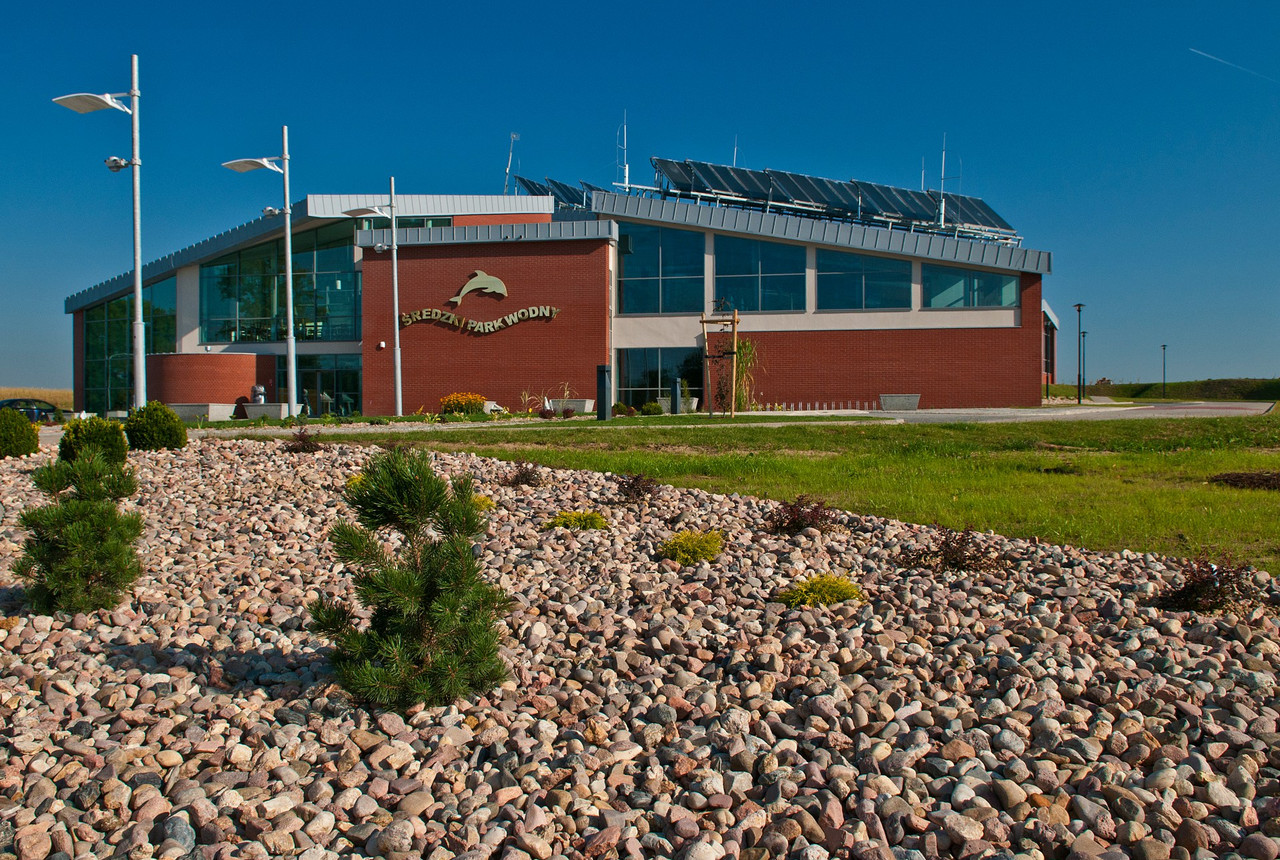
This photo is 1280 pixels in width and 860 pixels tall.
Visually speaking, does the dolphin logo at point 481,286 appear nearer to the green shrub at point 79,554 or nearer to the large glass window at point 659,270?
the large glass window at point 659,270

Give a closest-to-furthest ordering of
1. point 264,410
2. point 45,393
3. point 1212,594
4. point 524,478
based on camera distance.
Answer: point 1212,594
point 524,478
point 264,410
point 45,393

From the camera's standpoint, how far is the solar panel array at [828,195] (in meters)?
32.0

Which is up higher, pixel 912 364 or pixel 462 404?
pixel 912 364

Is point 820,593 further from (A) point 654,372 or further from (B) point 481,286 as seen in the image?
(B) point 481,286

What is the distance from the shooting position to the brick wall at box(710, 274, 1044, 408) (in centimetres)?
2909

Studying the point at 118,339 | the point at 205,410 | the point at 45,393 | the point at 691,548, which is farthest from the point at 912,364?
the point at 45,393

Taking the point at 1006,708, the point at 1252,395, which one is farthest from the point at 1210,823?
the point at 1252,395

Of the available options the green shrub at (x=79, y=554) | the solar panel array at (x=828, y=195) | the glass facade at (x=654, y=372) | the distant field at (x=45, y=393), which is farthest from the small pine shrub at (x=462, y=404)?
the distant field at (x=45, y=393)

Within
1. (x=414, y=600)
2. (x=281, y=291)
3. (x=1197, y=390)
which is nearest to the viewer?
(x=414, y=600)

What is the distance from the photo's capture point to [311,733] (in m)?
4.15

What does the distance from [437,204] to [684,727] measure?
107 feet

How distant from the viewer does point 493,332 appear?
3062 centimetres

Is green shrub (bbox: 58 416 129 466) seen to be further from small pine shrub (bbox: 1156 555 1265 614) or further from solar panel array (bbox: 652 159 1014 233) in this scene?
solar panel array (bbox: 652 159 1014 233)

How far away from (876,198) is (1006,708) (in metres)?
34.2
